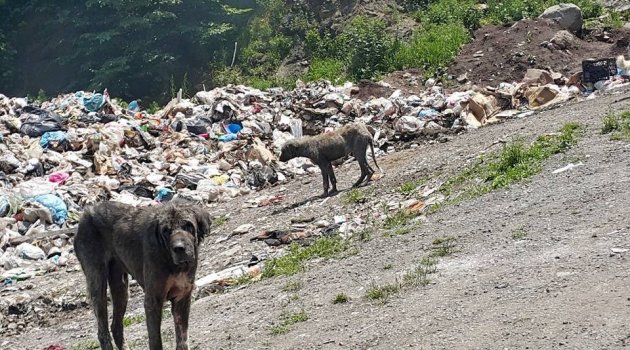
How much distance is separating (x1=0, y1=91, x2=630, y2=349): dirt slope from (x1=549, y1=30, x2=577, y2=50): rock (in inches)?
443

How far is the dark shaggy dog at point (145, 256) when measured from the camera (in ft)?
20.2

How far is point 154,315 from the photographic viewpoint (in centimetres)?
641

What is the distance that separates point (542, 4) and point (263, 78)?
10.1m

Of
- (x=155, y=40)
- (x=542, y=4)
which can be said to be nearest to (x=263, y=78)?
(x=155, y=40)

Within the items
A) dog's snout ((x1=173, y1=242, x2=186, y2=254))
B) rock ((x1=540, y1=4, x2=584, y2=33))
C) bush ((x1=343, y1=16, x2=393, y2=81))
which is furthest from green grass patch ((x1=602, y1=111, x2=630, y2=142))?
bush ((x1=343, y1=16, x2=393, y2=81))

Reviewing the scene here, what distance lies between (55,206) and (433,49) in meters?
13.7

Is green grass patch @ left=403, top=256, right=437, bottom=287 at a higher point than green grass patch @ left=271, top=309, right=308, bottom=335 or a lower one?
higher

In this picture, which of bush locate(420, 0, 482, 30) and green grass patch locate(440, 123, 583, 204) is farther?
bush locate(420, 0, 482, 30)

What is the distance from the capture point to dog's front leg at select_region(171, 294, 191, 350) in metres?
6.54

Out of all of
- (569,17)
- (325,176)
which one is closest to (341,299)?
(325,176)

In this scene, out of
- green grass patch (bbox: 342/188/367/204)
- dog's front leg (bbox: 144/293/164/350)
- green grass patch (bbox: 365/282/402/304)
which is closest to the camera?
dog's front leg (bbox: 144/293/164/350)

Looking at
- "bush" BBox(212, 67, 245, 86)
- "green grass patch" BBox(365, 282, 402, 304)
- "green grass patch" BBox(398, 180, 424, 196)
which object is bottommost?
"green grass patch" BBox(365, 282, 402, 304)

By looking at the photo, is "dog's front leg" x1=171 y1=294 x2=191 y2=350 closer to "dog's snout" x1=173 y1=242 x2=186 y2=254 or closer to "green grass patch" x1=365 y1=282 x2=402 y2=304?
"dog's snout" x1=173 y1=242 x2=186 y2=254

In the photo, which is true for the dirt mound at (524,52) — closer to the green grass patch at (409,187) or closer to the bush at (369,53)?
the bush at (369,53)
